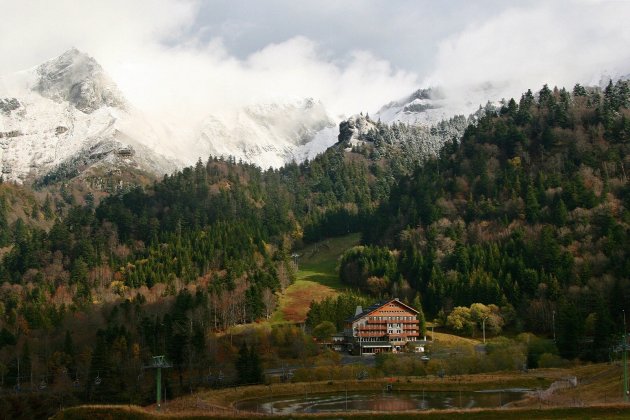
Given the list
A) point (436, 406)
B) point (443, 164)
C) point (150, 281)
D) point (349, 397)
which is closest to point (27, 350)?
point (150, 281)

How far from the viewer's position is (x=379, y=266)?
503ft

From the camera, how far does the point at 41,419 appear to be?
3593 inches

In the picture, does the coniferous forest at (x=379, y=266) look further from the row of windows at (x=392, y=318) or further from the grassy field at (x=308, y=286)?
the row of windows at (x=392, y=318)

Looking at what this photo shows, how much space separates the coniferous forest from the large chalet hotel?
6182mm

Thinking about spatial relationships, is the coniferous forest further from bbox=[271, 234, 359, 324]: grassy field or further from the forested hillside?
bbox=[271, 234, 359, 324]: grassy field

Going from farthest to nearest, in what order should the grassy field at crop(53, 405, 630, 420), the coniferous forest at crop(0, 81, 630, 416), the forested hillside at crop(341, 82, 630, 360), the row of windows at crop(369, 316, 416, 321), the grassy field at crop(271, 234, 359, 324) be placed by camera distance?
the grassy field at crop(271, 234, 359, 324) < the row of windows at crop(369, 316, 416, 321) < the forested hillside at crop(341, 82, 630, 360) < the coniferous forest at crop(0, 81, 630, 416) < the grassy field at crop(53, 405, 630, 420)

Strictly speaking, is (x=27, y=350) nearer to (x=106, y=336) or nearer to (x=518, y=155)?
(x=106, y=336)

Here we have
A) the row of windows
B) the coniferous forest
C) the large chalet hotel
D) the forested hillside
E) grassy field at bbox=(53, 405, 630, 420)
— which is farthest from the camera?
the row of windows

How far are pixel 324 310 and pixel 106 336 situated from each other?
35.2m

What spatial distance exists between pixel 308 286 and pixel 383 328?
3791 centimetres

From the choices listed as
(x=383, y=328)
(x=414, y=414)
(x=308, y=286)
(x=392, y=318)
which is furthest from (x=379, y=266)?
(x=414, y=414)

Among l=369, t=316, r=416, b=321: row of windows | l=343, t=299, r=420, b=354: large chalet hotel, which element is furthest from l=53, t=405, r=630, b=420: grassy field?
l=369, t=316, r=416, b=321: row of windows

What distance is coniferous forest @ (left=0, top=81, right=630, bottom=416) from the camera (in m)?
108

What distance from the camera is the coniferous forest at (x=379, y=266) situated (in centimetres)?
10844
